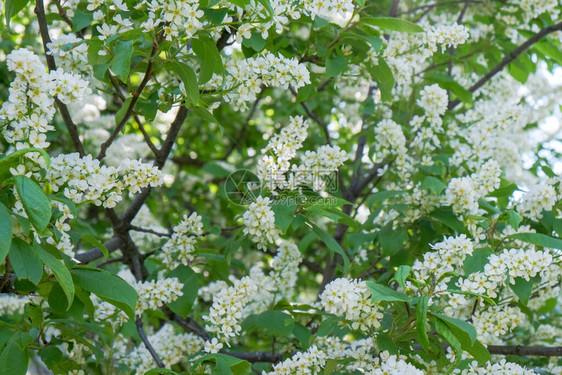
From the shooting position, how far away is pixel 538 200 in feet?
10.7

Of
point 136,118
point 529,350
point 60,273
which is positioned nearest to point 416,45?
point 136,118

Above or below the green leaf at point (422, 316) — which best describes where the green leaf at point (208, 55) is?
above

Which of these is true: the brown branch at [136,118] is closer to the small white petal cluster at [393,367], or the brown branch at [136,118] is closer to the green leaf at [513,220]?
the small white petal cluster at [393,367]

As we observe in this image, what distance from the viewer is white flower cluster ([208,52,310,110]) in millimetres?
2879

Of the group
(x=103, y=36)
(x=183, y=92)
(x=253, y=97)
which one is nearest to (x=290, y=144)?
(x=253, y=97)

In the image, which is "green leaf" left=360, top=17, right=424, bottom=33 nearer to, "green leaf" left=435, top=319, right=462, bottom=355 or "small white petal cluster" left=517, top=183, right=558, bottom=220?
"small white petal cluster" left=517, top=183, right=558, bottom=220

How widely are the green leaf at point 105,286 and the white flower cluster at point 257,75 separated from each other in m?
0.98

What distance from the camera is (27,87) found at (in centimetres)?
235

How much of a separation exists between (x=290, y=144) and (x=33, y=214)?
137cm

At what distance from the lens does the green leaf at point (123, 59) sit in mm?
2311

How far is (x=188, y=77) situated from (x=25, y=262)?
0.91 metres

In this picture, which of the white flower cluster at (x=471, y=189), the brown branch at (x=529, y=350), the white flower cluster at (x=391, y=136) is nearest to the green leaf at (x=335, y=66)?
the white flower cluster at (x=391, y=136)

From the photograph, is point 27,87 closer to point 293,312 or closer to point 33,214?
point 33,214

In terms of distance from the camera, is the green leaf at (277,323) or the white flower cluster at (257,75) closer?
the white flower cluster at (257,75)
